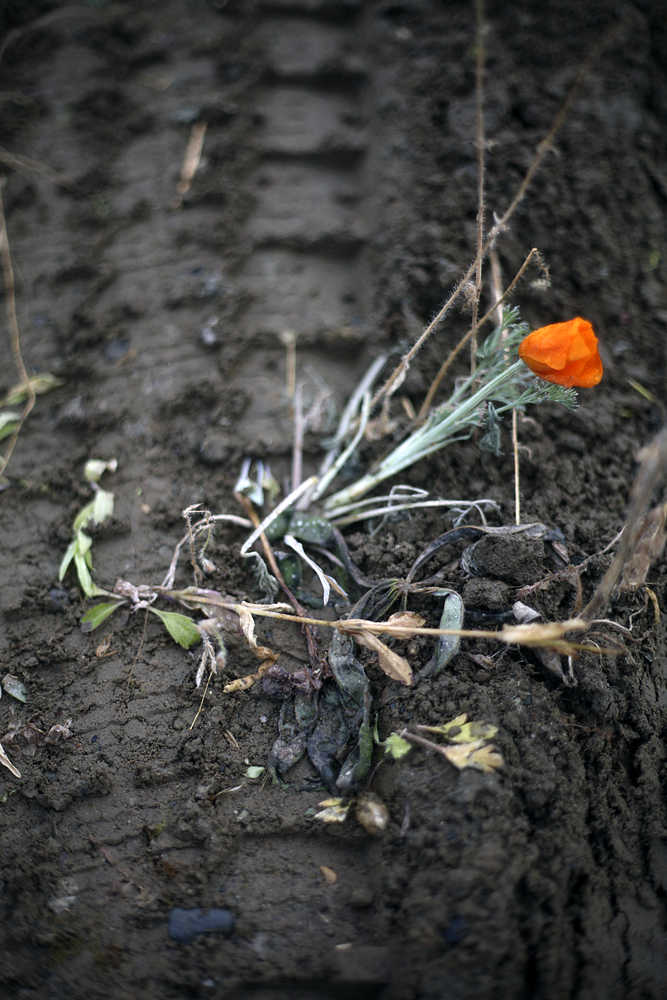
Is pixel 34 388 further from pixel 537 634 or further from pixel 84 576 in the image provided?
pixel 537 634

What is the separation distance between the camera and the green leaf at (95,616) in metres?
1.69

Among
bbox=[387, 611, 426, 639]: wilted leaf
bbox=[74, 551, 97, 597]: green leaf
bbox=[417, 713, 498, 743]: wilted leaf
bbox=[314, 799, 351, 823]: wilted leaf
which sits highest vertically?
bbox=[387, 611, 426, 639]: wilted leaf

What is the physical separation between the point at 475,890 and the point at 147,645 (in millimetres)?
879

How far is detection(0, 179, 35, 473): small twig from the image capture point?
205cm

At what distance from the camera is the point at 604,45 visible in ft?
8.04

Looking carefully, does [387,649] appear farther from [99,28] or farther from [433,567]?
[99,28]

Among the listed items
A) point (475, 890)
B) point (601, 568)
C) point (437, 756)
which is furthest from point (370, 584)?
point (475, 890)

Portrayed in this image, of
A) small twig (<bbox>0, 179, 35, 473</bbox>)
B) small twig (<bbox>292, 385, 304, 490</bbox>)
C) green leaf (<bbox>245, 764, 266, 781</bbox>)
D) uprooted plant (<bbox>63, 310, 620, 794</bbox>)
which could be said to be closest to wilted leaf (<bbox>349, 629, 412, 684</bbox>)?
uprooted plant (<bbox>63, 310, 620, 794</bbox>)

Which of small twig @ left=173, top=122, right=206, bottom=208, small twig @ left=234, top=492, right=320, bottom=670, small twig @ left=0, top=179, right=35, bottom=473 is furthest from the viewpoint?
small twig @ left=173, top=122, right=206, bottom=208

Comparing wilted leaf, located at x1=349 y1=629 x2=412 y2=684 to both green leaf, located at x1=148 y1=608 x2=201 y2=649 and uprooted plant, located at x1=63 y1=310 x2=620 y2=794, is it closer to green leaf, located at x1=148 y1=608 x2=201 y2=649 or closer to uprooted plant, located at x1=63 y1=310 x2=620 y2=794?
uprooted plant, located at x1=63 y1=310 x2=620 y2=794

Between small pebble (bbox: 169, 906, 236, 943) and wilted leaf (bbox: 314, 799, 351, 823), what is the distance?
244 mm

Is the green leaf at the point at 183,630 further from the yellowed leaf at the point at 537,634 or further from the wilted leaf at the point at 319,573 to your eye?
the yellowed leaf at the point at 537,634

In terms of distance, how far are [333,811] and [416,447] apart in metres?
0.87

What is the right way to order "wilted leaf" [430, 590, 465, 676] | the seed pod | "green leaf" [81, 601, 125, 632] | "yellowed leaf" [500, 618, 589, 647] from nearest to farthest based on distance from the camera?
"yellowed leaf" [500, 618, 589, 647], the seed pod, "wilted leaf" [430, 590, 465, 676], "green leaf" [81, 601, 125, 632]
